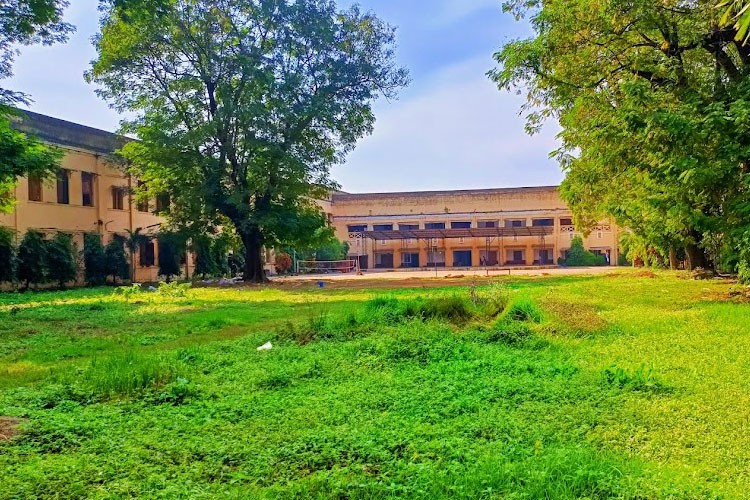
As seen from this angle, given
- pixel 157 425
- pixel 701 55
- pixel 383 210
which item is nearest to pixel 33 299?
pixel 157 425

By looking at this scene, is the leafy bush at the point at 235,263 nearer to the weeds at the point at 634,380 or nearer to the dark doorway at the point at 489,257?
the dark doorway at the point at 489,257

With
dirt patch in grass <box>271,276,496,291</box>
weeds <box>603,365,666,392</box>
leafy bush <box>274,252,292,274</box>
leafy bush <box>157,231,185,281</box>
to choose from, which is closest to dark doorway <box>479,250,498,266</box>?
leafy bush <box>274,252,292,274</box>

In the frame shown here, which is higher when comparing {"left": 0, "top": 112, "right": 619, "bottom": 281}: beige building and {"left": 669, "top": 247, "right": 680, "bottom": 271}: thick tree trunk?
{"left": 0, "top": 112, "right": 619, "bottom": 281}: beige building

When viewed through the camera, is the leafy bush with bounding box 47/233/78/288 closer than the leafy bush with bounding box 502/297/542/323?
No

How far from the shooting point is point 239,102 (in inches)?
992

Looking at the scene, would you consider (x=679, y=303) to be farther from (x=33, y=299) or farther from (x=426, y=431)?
(x=33, y=299)

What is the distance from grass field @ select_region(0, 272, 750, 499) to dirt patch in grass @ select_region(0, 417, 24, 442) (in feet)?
0.11

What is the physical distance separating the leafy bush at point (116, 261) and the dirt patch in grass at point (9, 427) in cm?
2429

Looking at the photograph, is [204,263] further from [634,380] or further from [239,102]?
[634,380]

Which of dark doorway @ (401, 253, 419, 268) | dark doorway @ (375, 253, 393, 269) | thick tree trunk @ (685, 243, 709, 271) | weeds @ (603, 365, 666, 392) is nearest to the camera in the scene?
weeds @ (603, 365, 666, 392)

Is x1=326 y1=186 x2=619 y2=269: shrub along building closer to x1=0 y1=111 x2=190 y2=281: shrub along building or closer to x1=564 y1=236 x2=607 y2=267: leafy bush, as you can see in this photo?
x1=564 y1=236 x2=607 y2=267: leafy bush

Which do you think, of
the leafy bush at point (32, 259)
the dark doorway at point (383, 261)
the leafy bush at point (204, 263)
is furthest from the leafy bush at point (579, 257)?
the leafy bush at point (32, 259)

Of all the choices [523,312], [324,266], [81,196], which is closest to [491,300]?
[523,312]

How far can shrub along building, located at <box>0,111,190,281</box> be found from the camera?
24.7 meters
